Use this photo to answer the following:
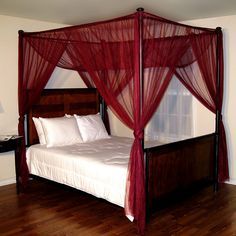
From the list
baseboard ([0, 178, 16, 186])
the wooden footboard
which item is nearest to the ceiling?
the wooden footboard

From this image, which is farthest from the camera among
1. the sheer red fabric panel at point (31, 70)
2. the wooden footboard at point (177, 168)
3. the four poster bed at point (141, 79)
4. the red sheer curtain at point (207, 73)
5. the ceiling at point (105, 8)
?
the sheer red fabric panel at point (31, 70)

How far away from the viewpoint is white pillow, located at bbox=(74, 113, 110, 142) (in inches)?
187

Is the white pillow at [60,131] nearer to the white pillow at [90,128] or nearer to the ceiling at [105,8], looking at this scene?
the white pillow at [90,128]

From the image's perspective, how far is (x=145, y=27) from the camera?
10.2 ft

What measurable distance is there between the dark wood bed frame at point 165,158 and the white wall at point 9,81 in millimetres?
301

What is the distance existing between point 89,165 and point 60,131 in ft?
3.36

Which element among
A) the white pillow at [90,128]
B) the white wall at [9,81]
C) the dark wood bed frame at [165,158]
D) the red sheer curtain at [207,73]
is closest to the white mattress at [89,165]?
the white pillow at [90,128]

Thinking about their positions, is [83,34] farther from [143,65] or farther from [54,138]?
[54,138]

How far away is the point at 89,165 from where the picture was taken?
365 cm

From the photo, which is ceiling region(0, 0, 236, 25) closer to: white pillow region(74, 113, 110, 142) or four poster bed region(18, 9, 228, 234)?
four poster bed region(18, 9, 228, 234)

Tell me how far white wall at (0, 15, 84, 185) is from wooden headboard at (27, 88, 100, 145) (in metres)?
0.28

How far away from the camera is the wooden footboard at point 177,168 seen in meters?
3.37

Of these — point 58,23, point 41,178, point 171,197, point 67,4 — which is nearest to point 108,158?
point 171,197

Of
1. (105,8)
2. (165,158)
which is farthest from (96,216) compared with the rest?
(105,8)
